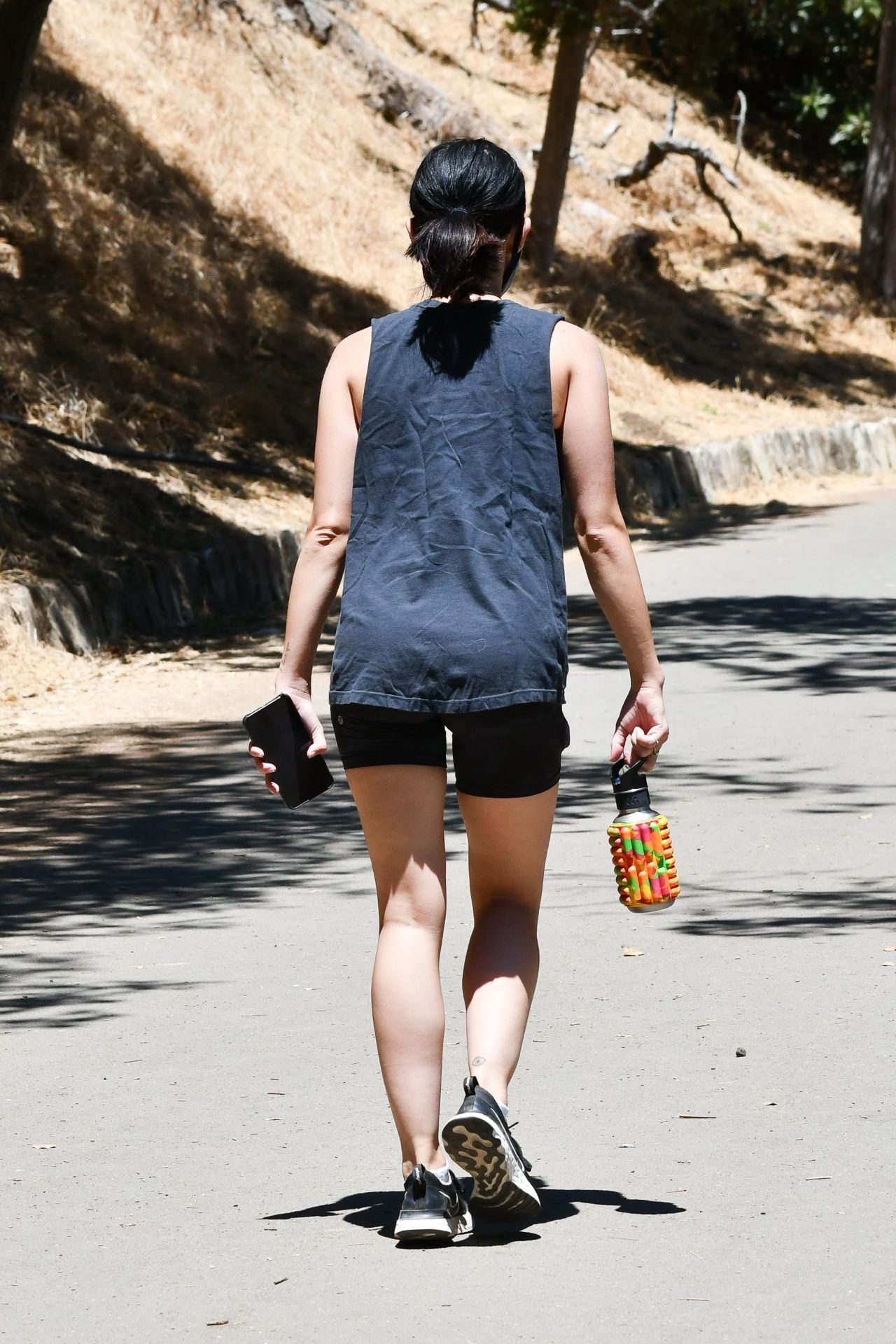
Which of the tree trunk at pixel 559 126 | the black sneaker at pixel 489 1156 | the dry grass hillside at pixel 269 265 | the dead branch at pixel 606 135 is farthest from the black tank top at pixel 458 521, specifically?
the dead branch at pixel 606 135

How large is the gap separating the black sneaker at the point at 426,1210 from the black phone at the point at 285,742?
2.40ft

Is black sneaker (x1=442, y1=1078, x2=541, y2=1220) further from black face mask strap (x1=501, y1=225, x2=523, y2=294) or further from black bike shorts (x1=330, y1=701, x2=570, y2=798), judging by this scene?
black face mask strap (x1=501, y1=225, x2=523, y2=294)

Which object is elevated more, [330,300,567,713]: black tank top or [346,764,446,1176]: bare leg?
[330,300,567,713]: black tank top

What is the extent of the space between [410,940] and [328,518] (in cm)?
80

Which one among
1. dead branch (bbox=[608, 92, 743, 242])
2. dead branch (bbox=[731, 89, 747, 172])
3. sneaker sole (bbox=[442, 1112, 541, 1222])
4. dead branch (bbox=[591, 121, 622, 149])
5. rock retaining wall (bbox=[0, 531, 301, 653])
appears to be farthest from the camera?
dead branch (bbox=[731, 89, 747, 172])

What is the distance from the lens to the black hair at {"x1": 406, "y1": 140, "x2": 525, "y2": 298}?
3.83 metres

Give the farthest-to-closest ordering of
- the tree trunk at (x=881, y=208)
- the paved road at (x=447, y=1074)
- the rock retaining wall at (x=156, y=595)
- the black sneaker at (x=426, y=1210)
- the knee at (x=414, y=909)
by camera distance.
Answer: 1. the tree trunk at (x=881, y=208)
2. the rock retaining wall at (x=156, y=595)
3. the knee at (x=414, y=909)
4. the black sneaker at (x=426, y=1210)
5. the paved road at (x=447, y=1074)

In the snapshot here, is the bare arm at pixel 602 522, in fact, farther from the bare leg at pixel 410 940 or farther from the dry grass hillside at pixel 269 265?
the dry grass hillside at pixel 269 265

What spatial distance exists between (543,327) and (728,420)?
19.5 m

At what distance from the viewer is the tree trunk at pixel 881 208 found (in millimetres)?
29547

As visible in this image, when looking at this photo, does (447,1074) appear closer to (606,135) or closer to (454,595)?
(454,595)

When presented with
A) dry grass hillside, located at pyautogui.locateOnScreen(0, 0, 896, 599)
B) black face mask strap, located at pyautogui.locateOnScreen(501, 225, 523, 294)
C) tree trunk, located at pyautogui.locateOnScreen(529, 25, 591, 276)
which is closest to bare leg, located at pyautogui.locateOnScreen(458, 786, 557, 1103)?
black face mask strap, located at pyautogui.locateOnScreen(501, 225, 523, 294)

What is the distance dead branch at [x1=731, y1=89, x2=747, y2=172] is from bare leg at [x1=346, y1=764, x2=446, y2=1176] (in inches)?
1215

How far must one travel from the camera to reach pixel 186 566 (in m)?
13.2
